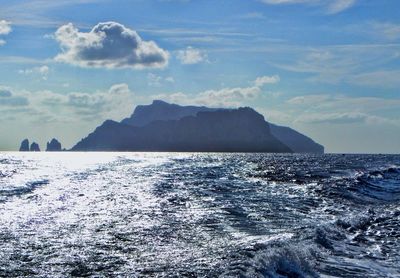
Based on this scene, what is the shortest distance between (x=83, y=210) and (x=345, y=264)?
20.0 m

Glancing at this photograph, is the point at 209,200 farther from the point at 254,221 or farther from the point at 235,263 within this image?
the point at 235,263

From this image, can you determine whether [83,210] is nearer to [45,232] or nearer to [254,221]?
[45,232]

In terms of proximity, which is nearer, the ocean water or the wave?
the ocean water

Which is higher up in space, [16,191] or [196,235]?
[196,235]

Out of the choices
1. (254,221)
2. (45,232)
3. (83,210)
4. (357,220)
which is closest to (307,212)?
(357,220)

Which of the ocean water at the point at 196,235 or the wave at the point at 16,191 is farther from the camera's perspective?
the wave at the point at 16,191

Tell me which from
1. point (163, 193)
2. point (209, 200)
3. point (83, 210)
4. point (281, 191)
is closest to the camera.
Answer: point (83, 210)

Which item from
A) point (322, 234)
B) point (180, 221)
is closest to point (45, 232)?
point (180, 221)

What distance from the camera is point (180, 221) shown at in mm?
28391

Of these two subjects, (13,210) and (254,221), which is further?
(13,210)

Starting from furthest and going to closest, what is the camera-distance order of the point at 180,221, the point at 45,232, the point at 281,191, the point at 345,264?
the point at 281,191 < the point at 180,221 < the point at 45,232 < the point at 345,264

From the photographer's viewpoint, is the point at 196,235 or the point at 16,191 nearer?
the point at 196,235

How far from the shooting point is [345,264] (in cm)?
2017

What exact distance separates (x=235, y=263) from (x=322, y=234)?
29.5 feet
